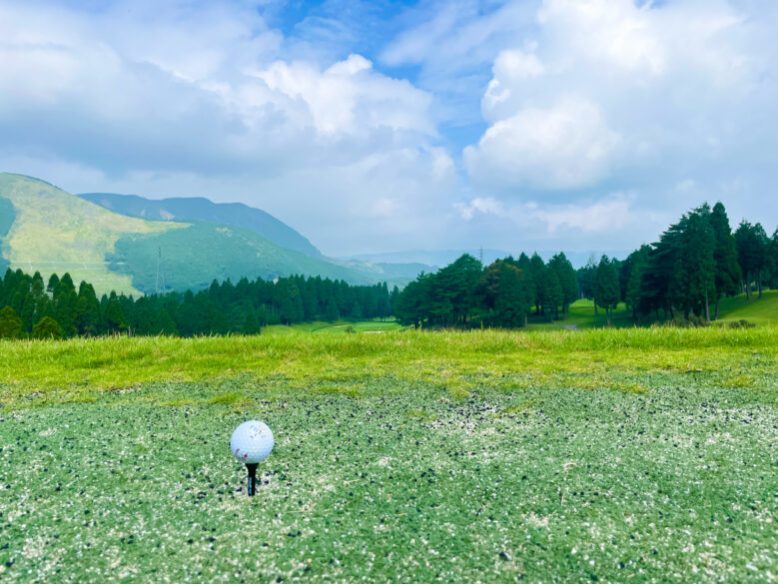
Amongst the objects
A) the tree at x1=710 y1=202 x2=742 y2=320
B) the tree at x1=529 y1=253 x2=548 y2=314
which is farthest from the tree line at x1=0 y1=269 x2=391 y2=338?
the tree at x1=710 y1=202 x2=742 y2=320

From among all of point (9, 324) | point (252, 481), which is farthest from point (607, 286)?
point (9, 324)

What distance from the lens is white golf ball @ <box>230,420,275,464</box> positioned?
754 cm

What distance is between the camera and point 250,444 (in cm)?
755

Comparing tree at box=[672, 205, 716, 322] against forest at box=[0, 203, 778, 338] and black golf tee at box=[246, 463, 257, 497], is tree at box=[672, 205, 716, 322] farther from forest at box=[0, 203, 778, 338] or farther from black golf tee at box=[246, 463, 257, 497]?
black golf tee at box=[246, 463, 257, 497]

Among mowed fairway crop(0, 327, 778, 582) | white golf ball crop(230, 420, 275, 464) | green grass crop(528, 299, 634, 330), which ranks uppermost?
white golf ball crop(230, 420, 275, 464)

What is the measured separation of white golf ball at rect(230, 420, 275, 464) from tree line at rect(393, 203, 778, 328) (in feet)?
218

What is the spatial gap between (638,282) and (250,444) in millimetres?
97296

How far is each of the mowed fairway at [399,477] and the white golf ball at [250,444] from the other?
0.82 metres

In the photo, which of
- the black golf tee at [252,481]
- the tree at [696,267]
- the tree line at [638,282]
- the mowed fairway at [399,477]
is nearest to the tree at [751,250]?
the tree line at [638,282]

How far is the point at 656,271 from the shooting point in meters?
87.1

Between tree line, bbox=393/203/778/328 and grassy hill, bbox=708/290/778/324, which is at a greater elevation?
tree line, bbox=393/203/778/328

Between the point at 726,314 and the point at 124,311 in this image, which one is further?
the point at 124,311

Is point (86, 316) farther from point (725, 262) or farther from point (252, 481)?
point (725, 262)

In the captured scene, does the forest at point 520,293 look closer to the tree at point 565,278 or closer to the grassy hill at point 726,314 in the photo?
the tree at point 565,278
